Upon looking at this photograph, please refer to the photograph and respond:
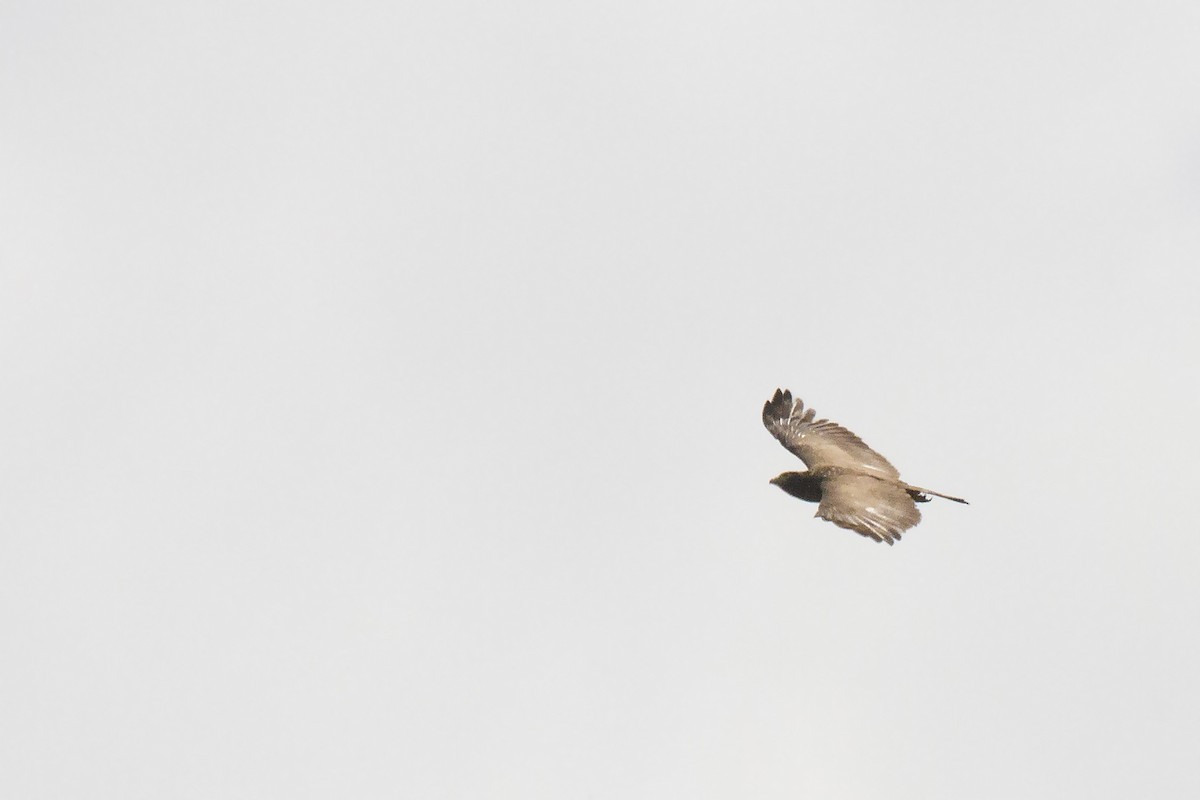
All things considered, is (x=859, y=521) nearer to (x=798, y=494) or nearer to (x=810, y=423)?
(x=798, y=494)

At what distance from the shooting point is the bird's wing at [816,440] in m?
30.7

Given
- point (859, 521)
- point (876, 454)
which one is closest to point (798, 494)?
point (876, 454)

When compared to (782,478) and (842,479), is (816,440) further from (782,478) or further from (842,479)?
(842,479)

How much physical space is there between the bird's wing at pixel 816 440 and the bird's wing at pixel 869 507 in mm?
1242

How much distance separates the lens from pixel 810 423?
32.7 m

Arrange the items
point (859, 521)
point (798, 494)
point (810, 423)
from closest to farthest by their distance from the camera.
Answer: point (859, 521)
point (798, 494)
point (810, 423)

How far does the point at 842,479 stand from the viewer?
29.0 metres

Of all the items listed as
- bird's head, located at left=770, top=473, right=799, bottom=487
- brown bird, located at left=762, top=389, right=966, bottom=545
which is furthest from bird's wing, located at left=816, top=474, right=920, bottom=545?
bird's head, located at left=770, top=473, right=799, bottom=487

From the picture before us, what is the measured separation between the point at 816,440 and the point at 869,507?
17.0ft

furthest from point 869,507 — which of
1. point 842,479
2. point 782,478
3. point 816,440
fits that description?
point 816,440

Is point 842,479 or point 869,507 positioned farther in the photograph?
point 842,479

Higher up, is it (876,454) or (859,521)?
(876,454)

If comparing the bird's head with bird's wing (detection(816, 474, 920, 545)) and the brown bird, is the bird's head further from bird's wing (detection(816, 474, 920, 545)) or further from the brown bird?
bird's wing (detection(816, 474, 920, 545))

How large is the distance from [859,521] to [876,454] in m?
5.00
